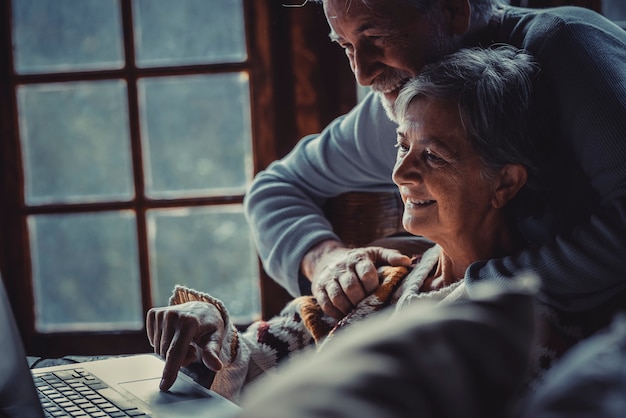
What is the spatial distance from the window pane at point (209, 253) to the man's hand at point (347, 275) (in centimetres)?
84

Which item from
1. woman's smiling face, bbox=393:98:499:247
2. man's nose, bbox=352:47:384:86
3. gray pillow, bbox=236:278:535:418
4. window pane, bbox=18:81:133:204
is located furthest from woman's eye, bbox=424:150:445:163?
window pane, bbox=18:81:133:204

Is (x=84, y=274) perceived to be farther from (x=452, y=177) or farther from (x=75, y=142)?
(x=452, y=177)

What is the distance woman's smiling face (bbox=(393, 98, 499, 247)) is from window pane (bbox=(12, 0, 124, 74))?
1.34 meters

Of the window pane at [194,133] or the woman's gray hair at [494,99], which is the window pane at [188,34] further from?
the woman's gray hair at [494,99]

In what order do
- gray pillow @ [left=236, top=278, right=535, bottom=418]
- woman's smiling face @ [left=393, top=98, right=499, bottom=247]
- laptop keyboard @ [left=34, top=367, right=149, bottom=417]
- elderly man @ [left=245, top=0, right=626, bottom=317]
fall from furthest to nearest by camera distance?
1. woman's smiling face @ [left=393, top=98, right=499, bottom=247]
2. elderly man @ [left=245, top=0, right=626, bottom=317]
3. laptop keyboard @ [left=34, top=367, right=149, bottom=417]
4. gray pillow @ [left=236, top=278, right=535, bottom=418]

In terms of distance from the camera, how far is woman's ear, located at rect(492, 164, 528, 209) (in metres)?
1.48

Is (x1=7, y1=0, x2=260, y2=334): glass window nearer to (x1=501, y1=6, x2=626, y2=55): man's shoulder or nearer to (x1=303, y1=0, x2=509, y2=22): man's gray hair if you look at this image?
(x1=303, y1=0, x2=509, y2=22): man's gray hair

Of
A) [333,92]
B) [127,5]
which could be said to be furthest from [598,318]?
[127,5]

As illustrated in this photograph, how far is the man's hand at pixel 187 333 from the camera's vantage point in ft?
4.55

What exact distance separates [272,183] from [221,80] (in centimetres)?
63

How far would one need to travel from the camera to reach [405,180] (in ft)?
5.00

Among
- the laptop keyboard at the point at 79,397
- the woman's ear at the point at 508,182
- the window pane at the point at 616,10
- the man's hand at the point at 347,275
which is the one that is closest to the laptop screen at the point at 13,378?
the laptop keyboard at the point at 79,397

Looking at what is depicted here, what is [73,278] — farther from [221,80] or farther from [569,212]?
[569,212]

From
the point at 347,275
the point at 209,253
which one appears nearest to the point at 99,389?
the point at 347,275
